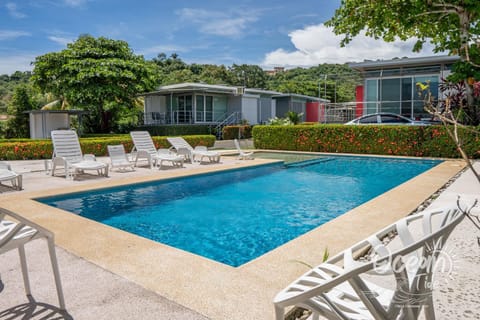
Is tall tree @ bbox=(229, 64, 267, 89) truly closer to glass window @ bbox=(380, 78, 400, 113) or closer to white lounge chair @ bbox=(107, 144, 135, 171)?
glass window @ bbox=(380, 78, 400, 113)

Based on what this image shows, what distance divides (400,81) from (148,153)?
16.3 metres

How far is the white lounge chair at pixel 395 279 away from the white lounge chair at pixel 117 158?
29.0 feet

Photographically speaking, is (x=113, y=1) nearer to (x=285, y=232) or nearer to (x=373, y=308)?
(x=285, y=232)

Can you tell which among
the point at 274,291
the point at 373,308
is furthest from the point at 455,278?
the point at 373,308

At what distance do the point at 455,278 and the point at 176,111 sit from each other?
2380cm

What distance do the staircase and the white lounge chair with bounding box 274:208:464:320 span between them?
2323 centimetres

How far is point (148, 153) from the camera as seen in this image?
10.7 meters

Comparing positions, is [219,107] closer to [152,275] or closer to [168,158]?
[168,158]

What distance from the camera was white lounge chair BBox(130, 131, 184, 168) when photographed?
34.7 feet

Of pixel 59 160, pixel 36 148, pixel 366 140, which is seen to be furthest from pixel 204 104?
pixel 59 160

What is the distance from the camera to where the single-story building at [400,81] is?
64.3 feet

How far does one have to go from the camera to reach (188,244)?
4.90m

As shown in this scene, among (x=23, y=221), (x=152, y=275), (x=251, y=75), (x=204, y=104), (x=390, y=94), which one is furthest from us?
(x=251, y=75)

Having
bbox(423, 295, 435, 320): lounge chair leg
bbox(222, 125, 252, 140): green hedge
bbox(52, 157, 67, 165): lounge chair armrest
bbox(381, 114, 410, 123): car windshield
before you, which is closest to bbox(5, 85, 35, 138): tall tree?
bbox(222, 125, 252, 140): green hedge
